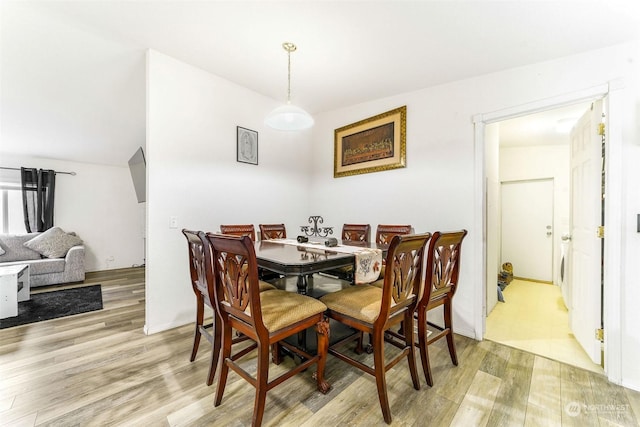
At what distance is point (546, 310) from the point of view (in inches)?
124

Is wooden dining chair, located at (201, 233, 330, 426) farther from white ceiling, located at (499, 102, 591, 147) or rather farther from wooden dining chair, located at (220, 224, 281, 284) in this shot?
white ceiling, located at (499, 102, 591, 147)

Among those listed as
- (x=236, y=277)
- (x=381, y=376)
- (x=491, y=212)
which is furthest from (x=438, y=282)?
(x=491, y=212)

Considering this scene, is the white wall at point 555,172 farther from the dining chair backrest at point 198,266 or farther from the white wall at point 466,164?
the dining chair backrest at point 198,266

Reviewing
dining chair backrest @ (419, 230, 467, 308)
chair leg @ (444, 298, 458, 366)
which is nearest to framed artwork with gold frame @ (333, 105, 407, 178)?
dining chair backrest @ (419, 230, 467, 308)

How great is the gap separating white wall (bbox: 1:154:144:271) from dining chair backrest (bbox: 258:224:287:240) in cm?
427

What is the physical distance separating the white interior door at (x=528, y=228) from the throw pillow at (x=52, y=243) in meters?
7.78

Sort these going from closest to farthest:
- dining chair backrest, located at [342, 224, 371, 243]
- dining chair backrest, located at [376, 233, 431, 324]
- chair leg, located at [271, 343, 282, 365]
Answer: dining chair backrest, located at [376, 233, 431, 324] → chair leg, located at [271, 343, 282, 365] → dining chair backrest, located at [342, 224, 371, 243]

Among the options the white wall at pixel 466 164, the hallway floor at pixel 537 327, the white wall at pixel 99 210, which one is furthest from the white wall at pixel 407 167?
the white wall at pixel 99 210

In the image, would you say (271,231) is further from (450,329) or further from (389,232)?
(450,329)

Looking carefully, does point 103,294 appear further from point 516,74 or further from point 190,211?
point 516,74

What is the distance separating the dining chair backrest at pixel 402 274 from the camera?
1.35 m

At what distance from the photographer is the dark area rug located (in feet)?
8.97

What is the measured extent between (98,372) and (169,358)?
436 millimetres
